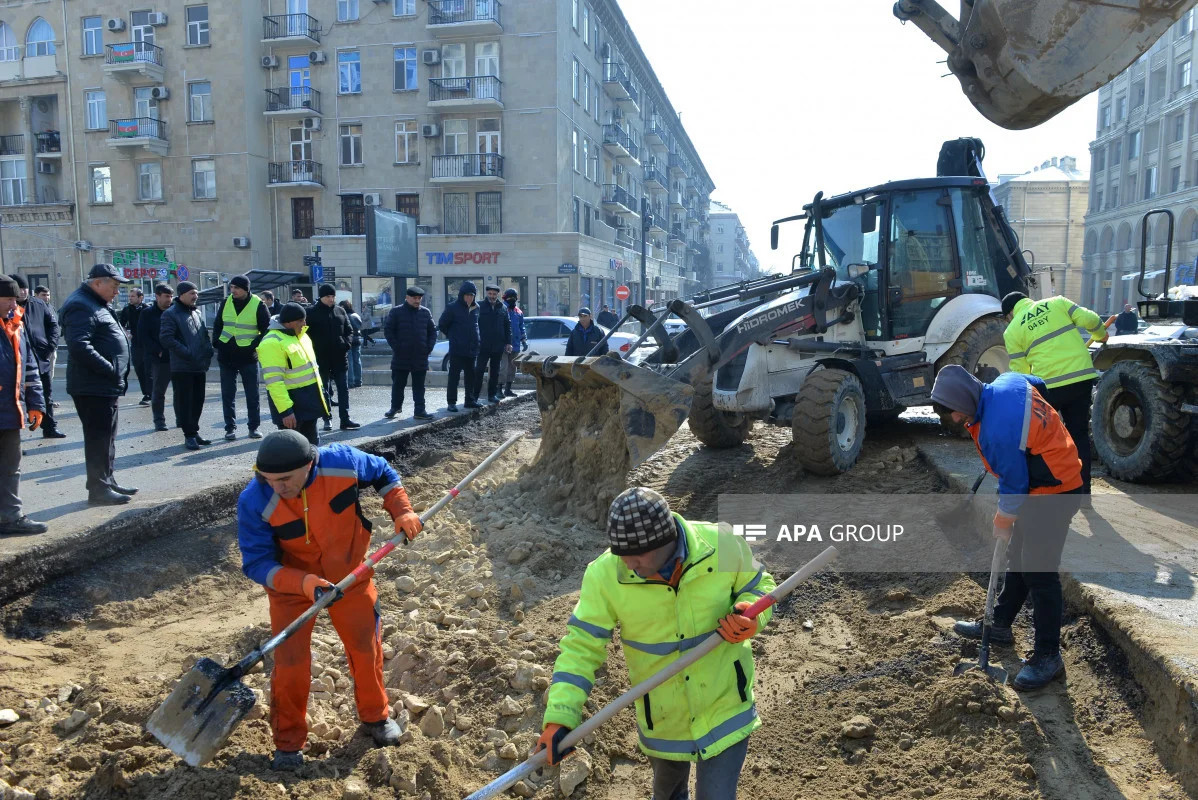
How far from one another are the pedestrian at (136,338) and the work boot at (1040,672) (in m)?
11.0

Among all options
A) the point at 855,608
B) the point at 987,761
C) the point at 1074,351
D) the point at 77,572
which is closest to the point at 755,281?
the point at 1074,351

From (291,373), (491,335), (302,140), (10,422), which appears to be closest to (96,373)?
(10,422)

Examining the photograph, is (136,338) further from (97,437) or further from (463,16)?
(463,16)

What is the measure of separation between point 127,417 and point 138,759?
28.9 feet

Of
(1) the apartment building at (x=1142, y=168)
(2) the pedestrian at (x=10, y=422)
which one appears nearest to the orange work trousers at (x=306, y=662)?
(2) the pedestrian at (x=10, y=422)

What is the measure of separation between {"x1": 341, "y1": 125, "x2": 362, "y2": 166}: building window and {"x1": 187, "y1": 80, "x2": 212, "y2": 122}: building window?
18.1 ft

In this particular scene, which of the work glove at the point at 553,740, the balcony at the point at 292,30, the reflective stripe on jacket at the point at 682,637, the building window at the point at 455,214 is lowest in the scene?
the work glove at the point at 553,740

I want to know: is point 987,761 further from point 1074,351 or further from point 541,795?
point 1074,351

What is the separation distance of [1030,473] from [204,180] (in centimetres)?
3632

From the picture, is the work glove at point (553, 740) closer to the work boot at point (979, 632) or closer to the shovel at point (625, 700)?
the shovel at point (625, 700)

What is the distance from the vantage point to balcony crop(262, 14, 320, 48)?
108ft

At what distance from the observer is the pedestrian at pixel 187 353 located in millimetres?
8336

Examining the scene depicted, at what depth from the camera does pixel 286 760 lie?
11.6 ft

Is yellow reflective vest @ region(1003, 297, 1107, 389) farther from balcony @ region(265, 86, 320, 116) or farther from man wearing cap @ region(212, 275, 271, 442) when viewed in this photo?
balcony @ region(265, 86, 320, 116)
